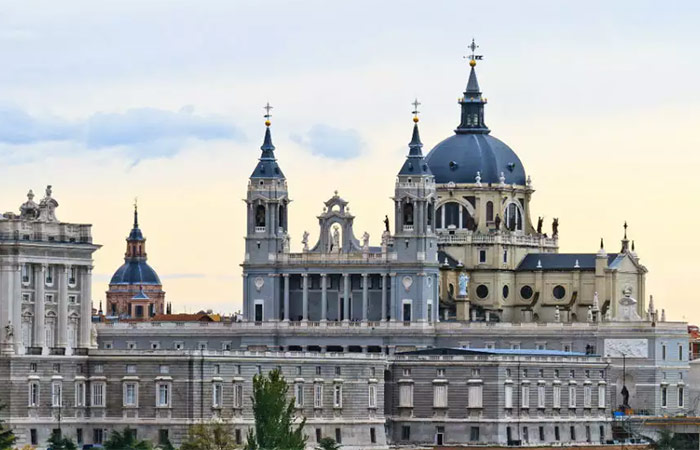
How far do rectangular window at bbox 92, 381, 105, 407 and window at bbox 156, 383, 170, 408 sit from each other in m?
3.10

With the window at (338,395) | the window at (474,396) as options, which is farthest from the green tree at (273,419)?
the window at (474,396)

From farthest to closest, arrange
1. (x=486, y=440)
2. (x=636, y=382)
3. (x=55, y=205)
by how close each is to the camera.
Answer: (x=636, y=382) → (x=486, y=440) → (x=55, y=205)

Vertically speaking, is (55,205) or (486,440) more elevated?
(55,205)

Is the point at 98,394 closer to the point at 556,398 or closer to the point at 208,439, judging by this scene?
the point at 208,439

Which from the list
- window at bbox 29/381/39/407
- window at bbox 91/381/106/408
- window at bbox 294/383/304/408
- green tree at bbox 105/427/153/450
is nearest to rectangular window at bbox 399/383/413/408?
window at bbox 294/383/304/408

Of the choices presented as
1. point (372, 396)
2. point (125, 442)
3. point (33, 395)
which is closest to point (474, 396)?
point (372, 396)

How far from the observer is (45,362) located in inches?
6265

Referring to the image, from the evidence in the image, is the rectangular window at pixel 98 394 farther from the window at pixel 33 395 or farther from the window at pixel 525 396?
the window at pixel 525 396

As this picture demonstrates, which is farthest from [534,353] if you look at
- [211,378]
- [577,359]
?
[211,378]

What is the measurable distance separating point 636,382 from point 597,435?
17409 mm

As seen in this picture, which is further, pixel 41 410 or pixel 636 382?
pixel 636 382

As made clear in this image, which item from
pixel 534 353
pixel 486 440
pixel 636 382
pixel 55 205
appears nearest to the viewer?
pixel 55 205

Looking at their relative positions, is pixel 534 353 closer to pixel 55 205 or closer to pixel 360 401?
pixel 360 401

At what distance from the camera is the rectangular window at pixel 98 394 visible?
161375 millimetres
